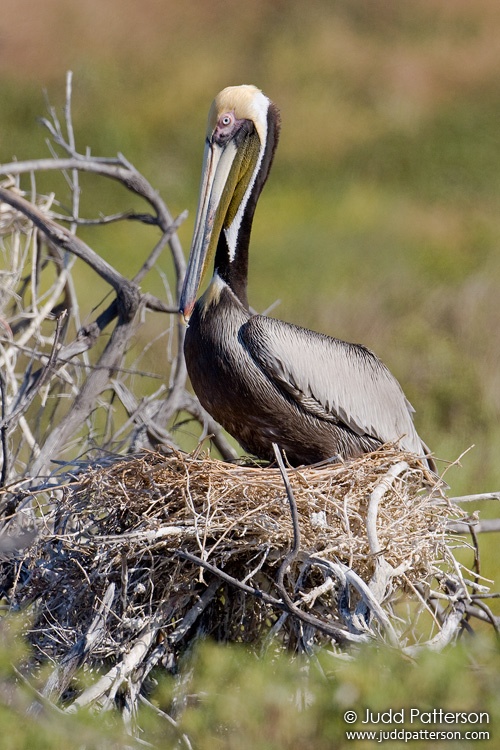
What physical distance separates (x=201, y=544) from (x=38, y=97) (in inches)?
811

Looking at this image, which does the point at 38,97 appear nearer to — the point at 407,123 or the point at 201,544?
the point at 407,123

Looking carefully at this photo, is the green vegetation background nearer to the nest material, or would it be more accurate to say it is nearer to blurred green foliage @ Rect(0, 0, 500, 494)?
blurred green foliage @ Rect(0, 0, 500, 494)

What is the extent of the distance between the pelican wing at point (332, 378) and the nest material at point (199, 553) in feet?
1.50

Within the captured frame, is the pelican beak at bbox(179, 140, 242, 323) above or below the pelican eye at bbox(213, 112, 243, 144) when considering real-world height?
below

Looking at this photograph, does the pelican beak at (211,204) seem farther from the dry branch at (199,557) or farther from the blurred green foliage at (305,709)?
the blurred green foliage at (305,709)

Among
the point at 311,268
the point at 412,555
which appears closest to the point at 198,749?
the point at 412,555

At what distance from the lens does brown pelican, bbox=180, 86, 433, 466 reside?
4195 mm

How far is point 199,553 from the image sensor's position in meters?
3.62

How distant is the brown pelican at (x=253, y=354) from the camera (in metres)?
4.20

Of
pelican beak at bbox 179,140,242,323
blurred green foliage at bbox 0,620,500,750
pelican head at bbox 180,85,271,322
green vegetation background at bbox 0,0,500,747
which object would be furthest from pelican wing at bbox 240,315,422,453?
green vegetation background at bbox 0,0,500,747

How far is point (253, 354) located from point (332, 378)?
1.26 feet

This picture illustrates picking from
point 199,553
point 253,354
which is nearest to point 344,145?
point 253,354

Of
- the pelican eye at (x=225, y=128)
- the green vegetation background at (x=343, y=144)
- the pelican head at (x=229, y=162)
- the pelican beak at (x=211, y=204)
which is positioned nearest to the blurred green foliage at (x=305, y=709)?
the pelican beak at (x=211, y=204)

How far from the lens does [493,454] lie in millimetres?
9336
